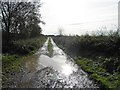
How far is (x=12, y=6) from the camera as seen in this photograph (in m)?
32.1

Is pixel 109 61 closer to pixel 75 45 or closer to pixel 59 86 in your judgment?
pixel 59 86

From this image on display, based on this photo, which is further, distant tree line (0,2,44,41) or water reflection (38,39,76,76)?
distant tree line (0,2,44,41)

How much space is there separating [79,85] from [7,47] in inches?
732

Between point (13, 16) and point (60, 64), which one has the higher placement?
point (13, 16)

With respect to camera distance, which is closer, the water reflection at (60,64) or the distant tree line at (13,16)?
the water reflection at (60,64)

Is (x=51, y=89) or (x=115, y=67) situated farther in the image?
(x=115, y=67)

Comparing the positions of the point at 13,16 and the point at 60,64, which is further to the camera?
the point at 13,16

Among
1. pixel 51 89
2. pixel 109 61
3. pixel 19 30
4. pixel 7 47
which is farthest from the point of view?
pixel 19 30

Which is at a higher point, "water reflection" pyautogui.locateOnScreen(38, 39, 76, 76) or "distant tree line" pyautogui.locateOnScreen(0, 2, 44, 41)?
"distant tree line" pyautogui.locateOnScreen(0, 2, 44, 41)

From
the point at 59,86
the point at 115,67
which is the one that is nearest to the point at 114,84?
the point at 59,86

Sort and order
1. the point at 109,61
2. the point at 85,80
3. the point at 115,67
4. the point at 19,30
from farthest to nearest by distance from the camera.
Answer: the point at 19,30 → the point at 109,61 → the point at 115,67 → the point at 85,80

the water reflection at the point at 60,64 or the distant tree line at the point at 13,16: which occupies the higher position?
the distant tree line at the point at 13,16

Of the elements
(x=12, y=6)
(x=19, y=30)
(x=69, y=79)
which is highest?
(x=12, y=6)

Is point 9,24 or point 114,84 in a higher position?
point 9,24
